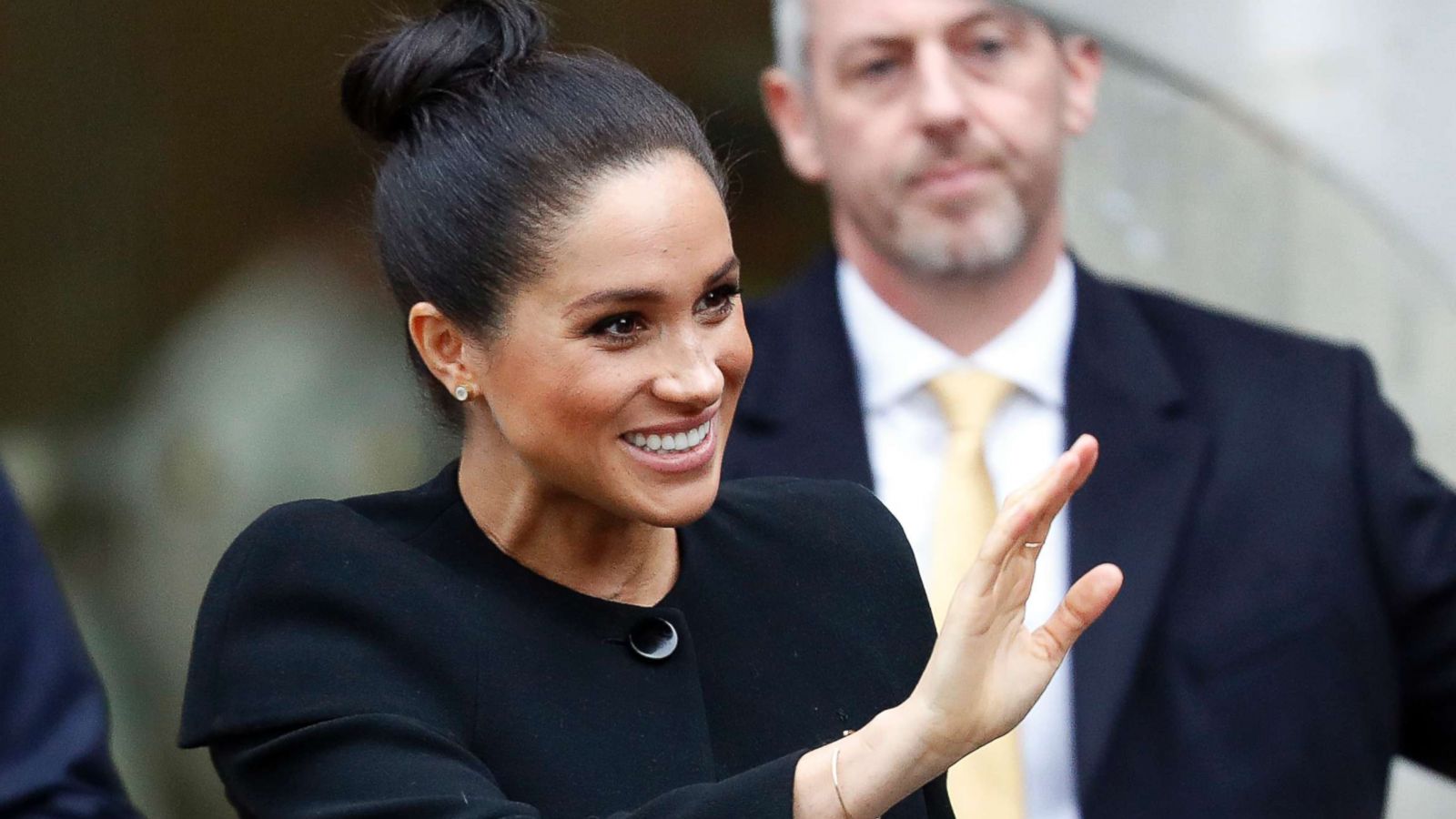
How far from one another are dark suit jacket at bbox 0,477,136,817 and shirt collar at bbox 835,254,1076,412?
1.30 meters

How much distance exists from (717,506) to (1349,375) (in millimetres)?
1580

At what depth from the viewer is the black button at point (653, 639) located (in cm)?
196

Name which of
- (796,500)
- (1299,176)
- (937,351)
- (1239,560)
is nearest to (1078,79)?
(937,351)

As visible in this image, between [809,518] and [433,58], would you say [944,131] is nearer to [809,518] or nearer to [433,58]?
[809,518]

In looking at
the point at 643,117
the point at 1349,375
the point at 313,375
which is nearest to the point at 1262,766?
the point at 1349,375

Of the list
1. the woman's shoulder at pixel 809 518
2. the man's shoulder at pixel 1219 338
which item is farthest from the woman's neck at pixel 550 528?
the man's shoulder at pixel 1219 338

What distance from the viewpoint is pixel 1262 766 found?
3.17 meters

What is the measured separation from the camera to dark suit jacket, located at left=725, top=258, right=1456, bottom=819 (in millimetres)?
3127

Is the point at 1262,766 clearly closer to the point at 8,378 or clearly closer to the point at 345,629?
the point at 345,629

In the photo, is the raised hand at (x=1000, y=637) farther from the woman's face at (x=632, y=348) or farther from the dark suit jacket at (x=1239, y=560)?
the dark suit jacket at (x=1239, y=560)

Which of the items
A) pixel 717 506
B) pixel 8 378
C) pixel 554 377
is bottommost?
pixel 8 378

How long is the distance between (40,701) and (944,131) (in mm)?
1520

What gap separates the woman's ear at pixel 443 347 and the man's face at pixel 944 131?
143 centimetres

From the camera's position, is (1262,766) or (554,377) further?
(1262,766)
